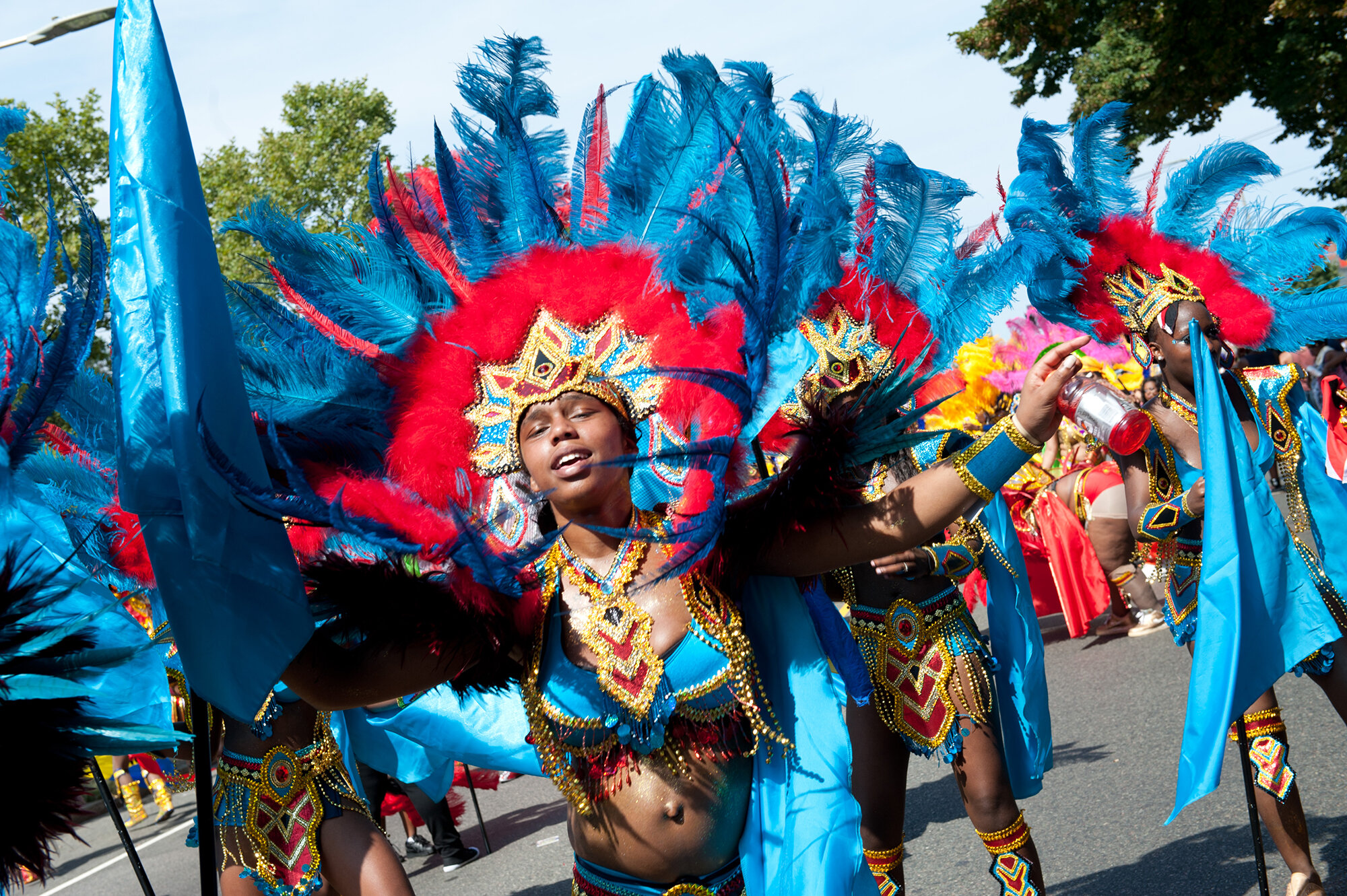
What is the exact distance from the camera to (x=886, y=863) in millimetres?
3816

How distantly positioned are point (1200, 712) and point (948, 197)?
1701 millimetres

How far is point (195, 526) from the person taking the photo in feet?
6.39

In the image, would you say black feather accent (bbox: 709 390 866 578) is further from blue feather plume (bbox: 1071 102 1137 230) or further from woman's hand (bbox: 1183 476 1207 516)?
blue feather plume (bbox: 1071 102 1137 230)

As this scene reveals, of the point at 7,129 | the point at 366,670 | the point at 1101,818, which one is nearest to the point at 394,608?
the point at 366,670

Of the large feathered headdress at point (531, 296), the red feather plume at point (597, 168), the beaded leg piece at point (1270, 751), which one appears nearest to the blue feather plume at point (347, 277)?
the large feathered headdress at point (531, 296)

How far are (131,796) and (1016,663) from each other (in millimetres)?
8554

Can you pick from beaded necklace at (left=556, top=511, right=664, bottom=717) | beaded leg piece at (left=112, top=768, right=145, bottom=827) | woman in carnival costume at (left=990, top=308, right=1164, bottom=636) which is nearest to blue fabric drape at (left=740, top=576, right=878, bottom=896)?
beaded necklace at (left=556, top=511, right=664, bottom=717)

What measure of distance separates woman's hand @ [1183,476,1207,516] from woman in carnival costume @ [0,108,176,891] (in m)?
3.15

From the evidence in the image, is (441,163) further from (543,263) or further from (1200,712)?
(1200,712)

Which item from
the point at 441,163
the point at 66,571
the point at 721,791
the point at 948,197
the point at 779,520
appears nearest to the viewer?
the point at 66,571

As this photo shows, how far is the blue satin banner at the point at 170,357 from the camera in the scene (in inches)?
76.6

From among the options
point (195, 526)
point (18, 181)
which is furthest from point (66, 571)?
point (18, 181)

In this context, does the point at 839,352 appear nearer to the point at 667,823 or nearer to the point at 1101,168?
the point at 1101,168

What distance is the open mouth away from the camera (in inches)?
96.3
